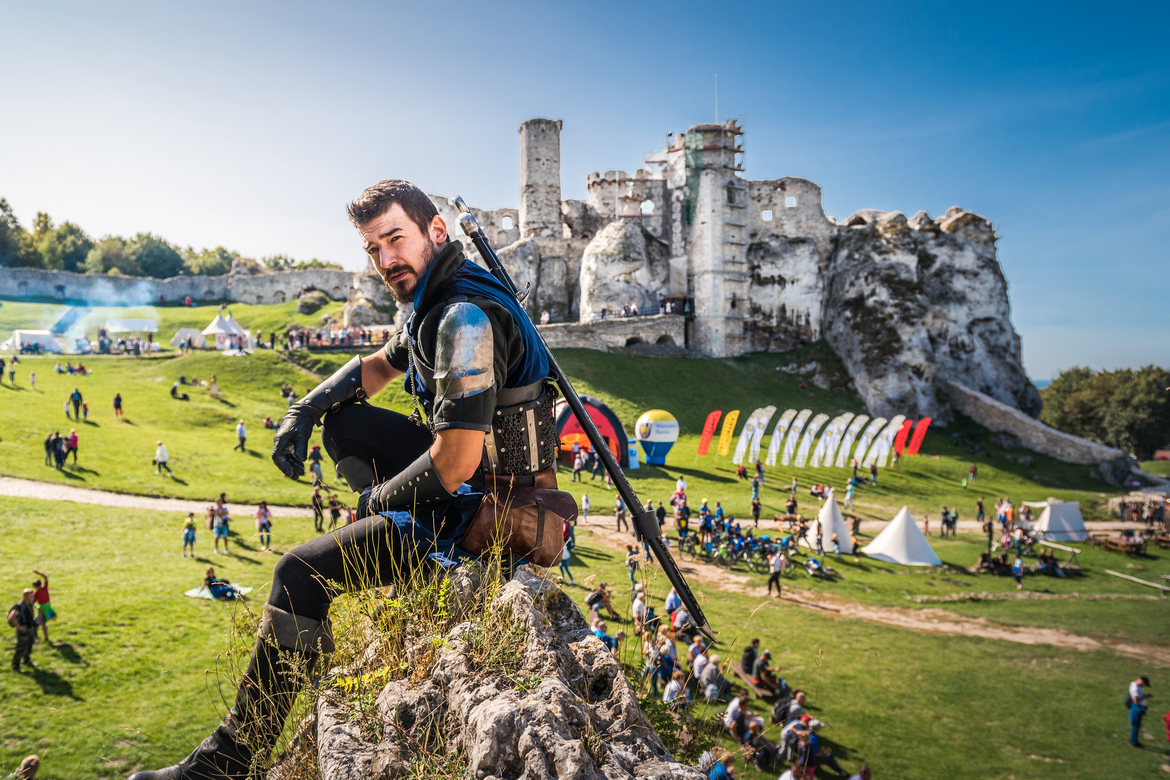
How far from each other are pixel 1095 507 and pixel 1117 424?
29804mm

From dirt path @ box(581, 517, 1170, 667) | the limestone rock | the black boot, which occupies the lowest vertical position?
dirt path @ box(581, 517, 1170, 667)

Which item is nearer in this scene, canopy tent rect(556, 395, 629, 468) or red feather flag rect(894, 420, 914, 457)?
canopy tent rect(556, 395, 629, 468)

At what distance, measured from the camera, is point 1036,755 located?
10.4m

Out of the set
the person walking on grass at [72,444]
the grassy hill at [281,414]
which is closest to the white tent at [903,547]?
the grassy hill at [281,414]

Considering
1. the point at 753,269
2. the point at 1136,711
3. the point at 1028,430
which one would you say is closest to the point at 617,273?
the point at 753,269

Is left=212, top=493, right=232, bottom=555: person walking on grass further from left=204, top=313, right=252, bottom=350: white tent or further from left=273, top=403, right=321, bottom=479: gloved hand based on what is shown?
left=204, top=313, right=252, bottom=350: white tent

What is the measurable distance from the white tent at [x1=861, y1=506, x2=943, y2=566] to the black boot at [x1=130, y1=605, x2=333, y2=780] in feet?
70.9

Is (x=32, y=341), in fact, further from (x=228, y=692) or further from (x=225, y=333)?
(x=228, y=692)

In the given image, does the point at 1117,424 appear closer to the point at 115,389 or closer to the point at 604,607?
the point at 604,607

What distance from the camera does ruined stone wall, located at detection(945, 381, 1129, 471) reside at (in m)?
38.2

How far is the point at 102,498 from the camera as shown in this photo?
18766 millimetres

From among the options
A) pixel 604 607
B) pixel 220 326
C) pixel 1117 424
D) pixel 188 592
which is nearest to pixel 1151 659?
pixel 604 607

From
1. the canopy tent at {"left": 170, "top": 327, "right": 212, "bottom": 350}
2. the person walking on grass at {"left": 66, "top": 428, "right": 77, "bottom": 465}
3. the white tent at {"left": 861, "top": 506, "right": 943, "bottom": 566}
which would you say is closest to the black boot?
the white tent at {"left": 861, "top": 506, "right": 943, "bottom": 566}

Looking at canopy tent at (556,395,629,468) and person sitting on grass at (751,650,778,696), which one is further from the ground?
canopy tent at (556,395,629,468)
